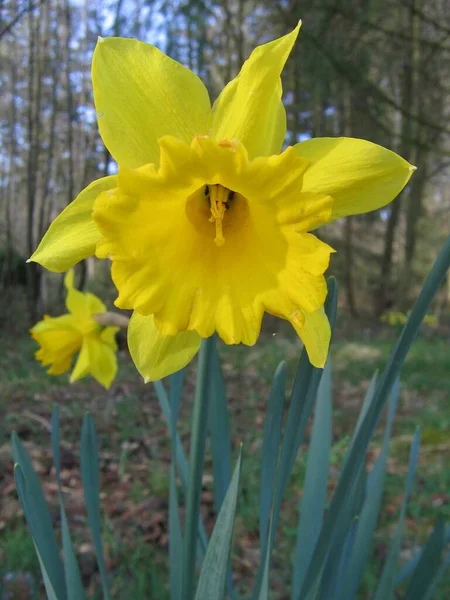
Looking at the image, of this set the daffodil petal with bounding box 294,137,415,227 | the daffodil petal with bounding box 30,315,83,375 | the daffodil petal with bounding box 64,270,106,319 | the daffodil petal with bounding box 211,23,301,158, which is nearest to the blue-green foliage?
the daffodil petal with bounding box 294,137,415,227

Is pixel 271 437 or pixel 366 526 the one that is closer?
pixel 271 437

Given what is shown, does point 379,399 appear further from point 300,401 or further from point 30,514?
point 30,514

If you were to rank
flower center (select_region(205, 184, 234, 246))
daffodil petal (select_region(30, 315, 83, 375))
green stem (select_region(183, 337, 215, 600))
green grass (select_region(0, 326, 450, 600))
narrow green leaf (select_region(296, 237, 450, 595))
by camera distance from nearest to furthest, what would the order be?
narrow green leaf (select_region(296, 237, 450, 595)), green stem (select_region(183, 337, 215, 600)), flower center (select_region(205, 184, 234, 246)), daffodil petal (select_region(30, 315, 83, 375)), green grass (select_region(0, 326, 450, 600))

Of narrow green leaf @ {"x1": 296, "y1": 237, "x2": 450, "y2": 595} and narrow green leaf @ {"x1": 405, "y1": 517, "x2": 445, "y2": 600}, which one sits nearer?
narrow green leaf @ {"x1": 296, "y1": 237, "x2": 450, "y2": 595}

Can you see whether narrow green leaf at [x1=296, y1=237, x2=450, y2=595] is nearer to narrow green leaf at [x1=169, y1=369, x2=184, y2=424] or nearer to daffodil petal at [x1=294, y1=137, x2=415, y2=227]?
daffodil petal at [x1=294, y1=137, x2=415, y2=227]

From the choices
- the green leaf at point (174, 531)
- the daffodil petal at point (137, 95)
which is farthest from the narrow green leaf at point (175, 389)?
the daffodil petal at point (137, 95)

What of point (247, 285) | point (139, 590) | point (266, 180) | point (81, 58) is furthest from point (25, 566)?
point (81, 58)

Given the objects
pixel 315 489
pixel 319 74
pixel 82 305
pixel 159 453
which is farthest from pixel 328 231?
pixel 315 489
